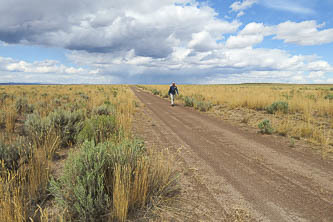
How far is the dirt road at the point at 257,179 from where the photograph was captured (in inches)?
110

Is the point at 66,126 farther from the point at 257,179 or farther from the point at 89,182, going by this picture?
the point at 257,179

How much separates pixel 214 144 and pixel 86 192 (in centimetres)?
445

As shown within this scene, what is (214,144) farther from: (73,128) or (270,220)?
(73,128)

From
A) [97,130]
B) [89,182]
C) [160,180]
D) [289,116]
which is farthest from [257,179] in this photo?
[289,116]

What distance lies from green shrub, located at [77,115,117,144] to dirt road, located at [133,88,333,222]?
155 centimetres

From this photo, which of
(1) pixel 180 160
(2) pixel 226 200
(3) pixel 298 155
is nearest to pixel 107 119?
(1) pixel 180 160

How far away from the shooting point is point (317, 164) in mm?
4480

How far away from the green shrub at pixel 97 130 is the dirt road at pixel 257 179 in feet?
5.08

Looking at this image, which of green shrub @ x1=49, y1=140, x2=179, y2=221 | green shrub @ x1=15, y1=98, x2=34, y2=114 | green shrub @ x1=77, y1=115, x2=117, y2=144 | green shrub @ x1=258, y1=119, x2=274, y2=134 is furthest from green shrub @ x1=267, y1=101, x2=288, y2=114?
green shrub @ x1=15, y1=98, x2=34, y2=114

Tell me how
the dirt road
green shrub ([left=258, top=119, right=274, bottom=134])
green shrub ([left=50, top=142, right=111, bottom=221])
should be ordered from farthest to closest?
green shrub ([left=258, top=119, right=274, bottom=134]), the dirt road, green shrub ([left=50, top=142, right=111, bottom=221])

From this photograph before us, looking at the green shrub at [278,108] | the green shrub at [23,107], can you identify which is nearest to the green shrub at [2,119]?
the green shrub at [23,107]

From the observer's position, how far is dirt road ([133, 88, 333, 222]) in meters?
2.79

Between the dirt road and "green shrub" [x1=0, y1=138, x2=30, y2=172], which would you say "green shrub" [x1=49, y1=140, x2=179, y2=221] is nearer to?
the dirt road

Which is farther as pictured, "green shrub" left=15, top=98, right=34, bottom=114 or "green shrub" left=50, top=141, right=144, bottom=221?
"green shrub" left=15, top=98, right=34, bottom=114
